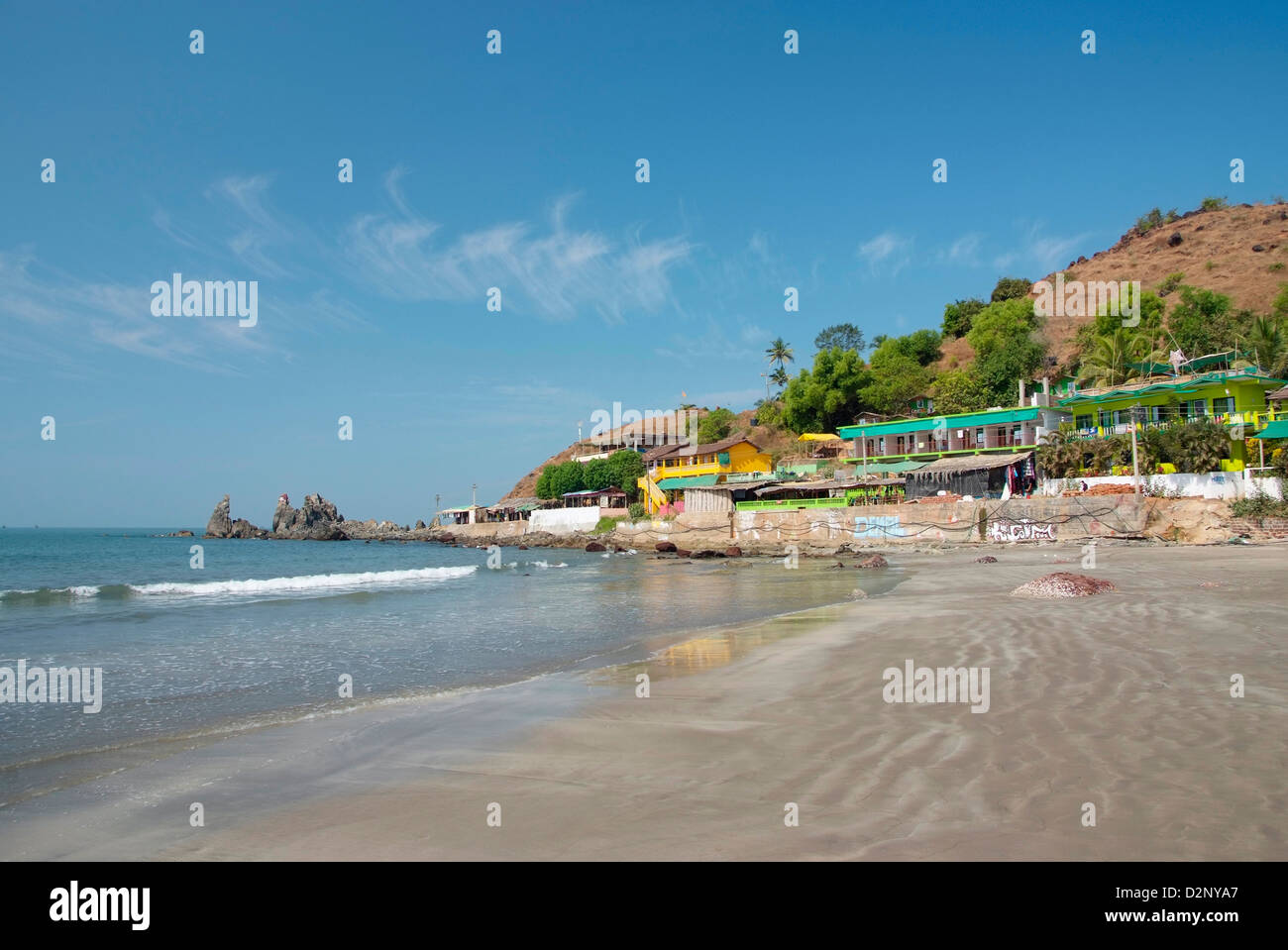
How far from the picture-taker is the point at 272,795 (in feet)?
21.3

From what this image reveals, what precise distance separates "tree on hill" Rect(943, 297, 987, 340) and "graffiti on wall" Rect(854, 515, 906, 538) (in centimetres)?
5815

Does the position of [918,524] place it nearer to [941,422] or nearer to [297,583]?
[941,422]

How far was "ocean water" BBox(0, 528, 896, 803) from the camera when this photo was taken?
9742 mm

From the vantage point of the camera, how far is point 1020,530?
38281 millimetres

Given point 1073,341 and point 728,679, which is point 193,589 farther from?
point 1073,341

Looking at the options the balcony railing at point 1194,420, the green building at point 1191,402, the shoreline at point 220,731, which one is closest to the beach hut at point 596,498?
the green building at point 1191,402

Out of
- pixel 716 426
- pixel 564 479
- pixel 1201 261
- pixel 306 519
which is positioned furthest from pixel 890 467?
pixel 306 519

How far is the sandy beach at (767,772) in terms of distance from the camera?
496cm

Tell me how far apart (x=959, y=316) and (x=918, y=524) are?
61.6 m

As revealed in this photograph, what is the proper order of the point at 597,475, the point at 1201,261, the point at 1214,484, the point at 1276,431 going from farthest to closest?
1. the point at 1201,261
2. the point at 597,475
3. the point at 1276,431
4. the point at 1214,484

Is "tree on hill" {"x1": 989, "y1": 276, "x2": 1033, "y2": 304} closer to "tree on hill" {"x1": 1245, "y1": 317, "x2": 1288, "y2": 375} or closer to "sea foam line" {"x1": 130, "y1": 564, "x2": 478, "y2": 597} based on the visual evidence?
"tree on hill" {"x1": 1245, "y1": 317, "x2": 1288, "y2": 375}

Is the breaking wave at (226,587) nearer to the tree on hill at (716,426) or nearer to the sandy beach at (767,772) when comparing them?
the sandy beach at (767,772)
